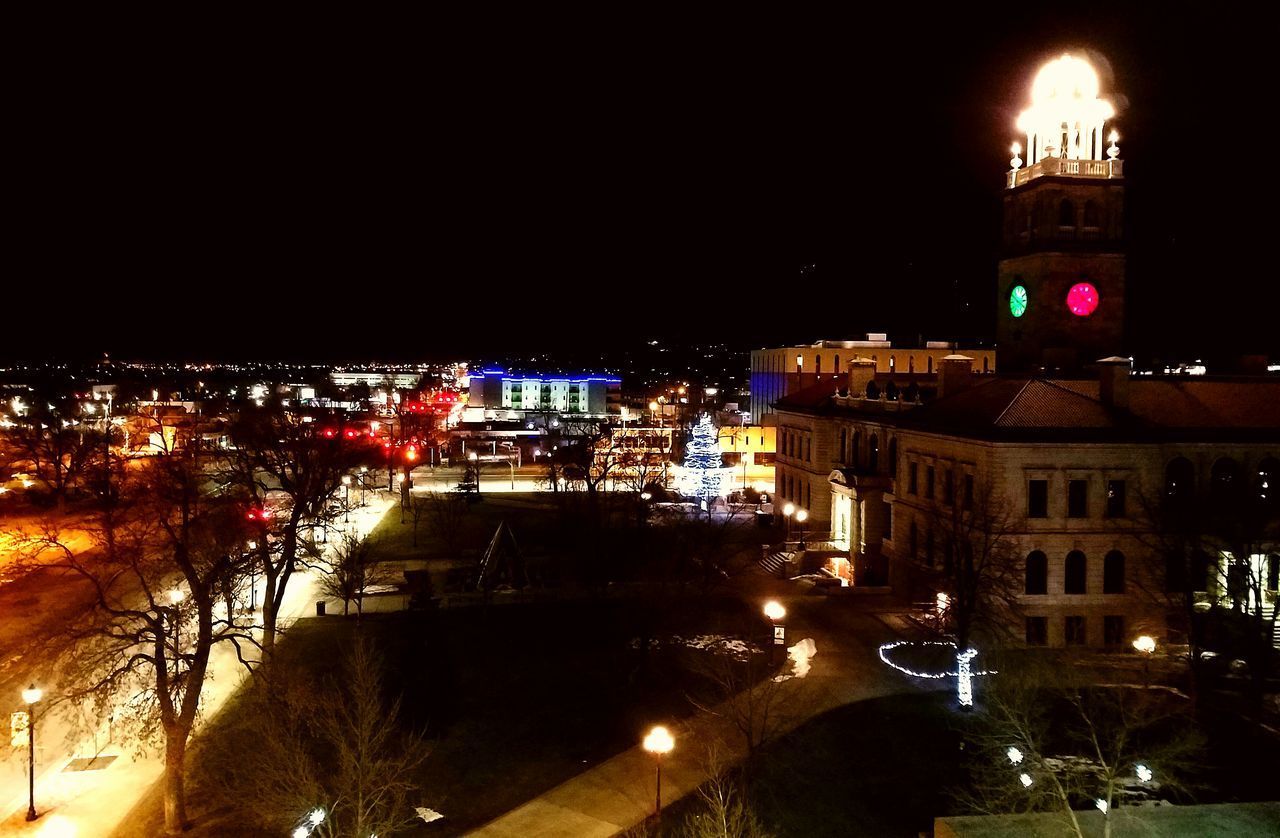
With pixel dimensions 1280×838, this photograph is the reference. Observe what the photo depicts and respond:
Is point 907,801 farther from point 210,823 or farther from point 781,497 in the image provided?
point 781,497

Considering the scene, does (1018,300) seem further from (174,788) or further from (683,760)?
(174,788)

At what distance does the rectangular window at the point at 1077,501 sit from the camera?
1519 inches

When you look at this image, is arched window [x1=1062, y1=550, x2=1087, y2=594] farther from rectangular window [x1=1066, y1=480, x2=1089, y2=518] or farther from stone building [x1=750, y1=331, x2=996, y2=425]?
stone building [x1=750, y1=331, x2=996, y2=425]

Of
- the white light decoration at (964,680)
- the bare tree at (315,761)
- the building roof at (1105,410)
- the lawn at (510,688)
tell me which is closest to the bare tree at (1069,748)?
the white light decoration at (964,680)

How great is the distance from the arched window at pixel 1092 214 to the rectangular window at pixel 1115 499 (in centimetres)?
1360

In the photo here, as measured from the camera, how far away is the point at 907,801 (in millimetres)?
24531

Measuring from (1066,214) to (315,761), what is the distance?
131 ft

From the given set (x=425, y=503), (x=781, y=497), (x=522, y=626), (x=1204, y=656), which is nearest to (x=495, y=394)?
(x=425, y=503)

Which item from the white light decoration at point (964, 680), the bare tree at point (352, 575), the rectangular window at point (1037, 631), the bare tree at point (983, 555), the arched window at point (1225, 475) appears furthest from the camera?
the bare tree at point (352, 575)

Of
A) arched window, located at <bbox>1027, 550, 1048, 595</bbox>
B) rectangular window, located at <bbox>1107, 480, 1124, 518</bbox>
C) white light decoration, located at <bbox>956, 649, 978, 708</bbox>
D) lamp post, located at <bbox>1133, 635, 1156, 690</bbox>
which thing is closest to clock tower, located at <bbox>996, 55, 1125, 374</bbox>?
rectangular window, located at <bbox>1107, 480, 1124, 518</bbox>

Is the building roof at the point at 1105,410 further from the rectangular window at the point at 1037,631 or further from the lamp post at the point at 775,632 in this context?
the lamp post at the point at 775,632

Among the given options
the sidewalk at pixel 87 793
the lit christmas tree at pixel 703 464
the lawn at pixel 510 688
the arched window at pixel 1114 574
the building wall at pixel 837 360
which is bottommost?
the sidewalk at pixel 87 793

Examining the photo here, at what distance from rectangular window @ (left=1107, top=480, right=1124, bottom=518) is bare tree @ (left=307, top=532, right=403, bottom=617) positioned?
101 feet

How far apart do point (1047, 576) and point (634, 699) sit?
18299mm
